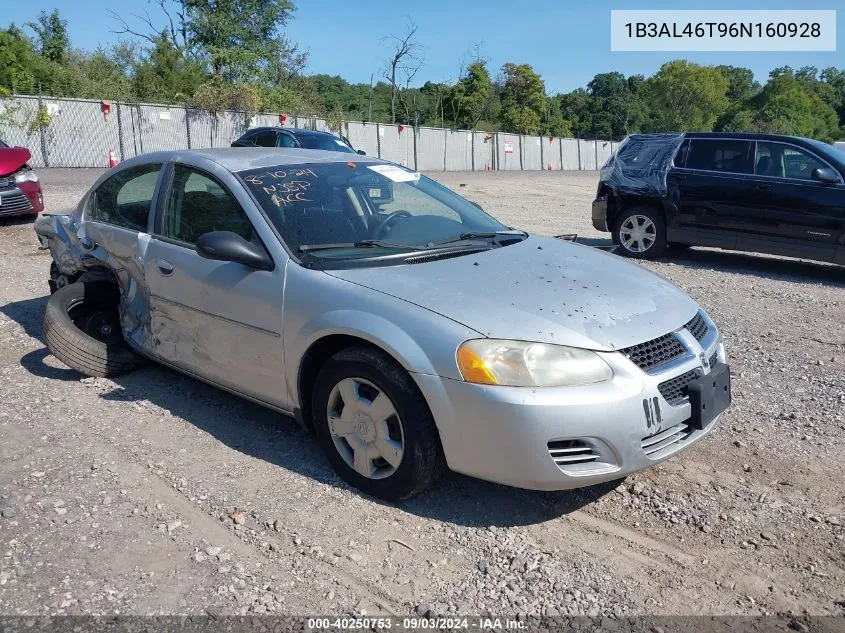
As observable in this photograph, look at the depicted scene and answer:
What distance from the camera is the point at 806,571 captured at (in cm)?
296

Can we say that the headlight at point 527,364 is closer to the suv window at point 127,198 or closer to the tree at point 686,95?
the suv window at point 127,198

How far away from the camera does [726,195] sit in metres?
9.62

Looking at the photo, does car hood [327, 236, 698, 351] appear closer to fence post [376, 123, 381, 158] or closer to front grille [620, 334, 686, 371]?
front grille [620, 334, 686, 371]

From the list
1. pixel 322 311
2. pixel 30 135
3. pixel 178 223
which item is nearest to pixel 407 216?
pixel 322 311

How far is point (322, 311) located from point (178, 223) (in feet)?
4.83

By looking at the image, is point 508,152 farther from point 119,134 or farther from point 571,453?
point 571,453

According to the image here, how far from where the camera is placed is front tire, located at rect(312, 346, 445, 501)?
319 cm

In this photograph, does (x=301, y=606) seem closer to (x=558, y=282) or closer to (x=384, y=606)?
(x=384, y=606)

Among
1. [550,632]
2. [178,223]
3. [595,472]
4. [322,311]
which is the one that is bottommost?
[550,632]

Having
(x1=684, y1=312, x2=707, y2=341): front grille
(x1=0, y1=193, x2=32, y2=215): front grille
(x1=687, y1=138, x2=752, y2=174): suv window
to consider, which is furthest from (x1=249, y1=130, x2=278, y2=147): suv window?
(x1=684, y1=312, x2=707, y2=341): front grille

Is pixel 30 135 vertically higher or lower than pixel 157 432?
higher

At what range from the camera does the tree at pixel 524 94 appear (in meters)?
63.3

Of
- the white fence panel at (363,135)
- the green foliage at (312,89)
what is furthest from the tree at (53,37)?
the white fence panel at (363,135)

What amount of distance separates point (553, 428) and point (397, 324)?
78 centimetres
